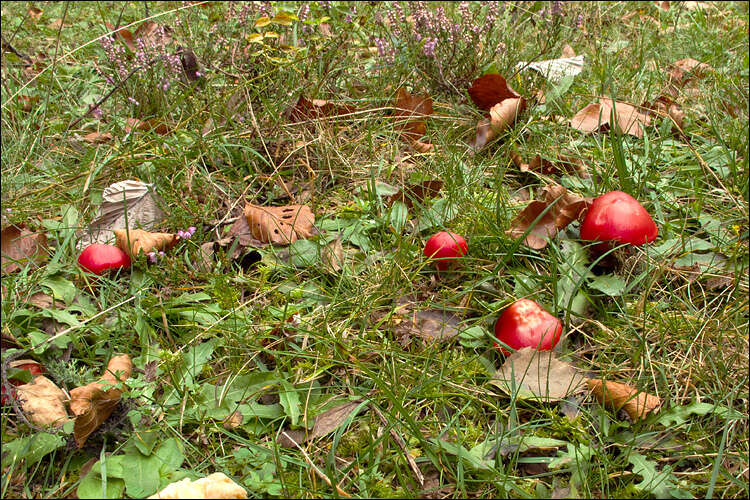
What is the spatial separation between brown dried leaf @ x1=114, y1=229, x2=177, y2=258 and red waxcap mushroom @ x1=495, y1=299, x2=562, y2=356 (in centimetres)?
133

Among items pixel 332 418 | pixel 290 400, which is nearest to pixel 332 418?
pixel 332 418

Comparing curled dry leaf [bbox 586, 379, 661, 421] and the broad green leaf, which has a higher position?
the broad green leaf

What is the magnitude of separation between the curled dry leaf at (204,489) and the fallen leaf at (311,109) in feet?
6.54

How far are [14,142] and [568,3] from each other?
3.56 metres

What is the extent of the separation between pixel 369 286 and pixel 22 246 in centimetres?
135

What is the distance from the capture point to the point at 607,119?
311 centimetres

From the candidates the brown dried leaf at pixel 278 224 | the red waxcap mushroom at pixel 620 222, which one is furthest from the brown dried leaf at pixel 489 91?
the brown dried leaf at pixel 278 224

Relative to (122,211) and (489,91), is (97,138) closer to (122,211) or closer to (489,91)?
(122,211)

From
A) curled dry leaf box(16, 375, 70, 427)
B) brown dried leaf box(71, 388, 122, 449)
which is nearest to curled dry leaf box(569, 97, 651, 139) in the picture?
brown dried leaf box(71, 388, 122, 449)

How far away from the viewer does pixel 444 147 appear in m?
2.93

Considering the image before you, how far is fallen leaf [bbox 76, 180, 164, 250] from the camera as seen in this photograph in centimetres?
255

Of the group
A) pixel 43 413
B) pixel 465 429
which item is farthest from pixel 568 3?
pixel 43 413

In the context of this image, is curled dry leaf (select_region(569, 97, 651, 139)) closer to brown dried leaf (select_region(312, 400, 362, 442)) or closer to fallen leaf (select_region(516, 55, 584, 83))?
fallen leaf (select_region(516, 55, 584, 83))

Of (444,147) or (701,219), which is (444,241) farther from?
(701,219)
